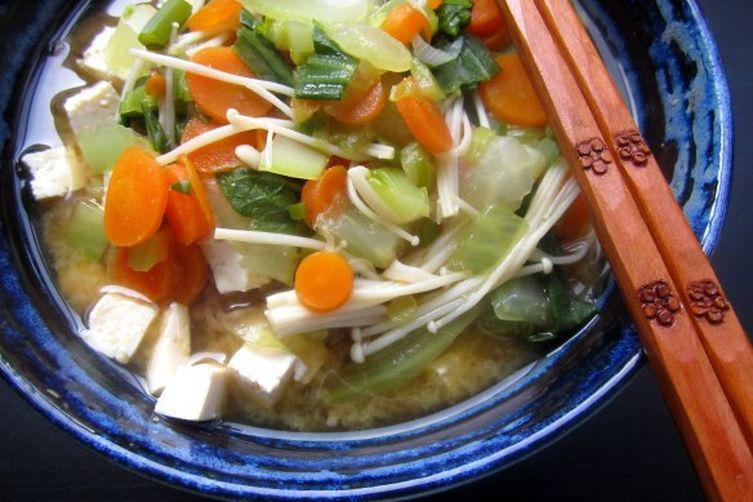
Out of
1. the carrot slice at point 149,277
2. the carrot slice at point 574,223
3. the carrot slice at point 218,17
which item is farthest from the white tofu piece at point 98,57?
the carrot slice at point 574,223

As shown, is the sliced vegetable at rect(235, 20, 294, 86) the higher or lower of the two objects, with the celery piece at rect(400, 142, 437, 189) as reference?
higher

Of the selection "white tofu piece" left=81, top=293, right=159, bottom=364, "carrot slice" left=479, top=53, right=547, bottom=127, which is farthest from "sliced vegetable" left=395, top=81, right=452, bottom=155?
"white tofu piece" left=81, top=293, right=159, bottom=364

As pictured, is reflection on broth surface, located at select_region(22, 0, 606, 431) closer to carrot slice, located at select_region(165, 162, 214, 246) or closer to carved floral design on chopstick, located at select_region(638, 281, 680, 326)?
carrot slice, located at select_region(165, 162, 214, 246)

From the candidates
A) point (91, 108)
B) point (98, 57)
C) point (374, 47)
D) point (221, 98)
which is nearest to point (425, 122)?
point (374, 47)

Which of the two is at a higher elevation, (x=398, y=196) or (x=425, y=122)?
(x=425, y=122)

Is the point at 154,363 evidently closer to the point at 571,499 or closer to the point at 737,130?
the point at 571,499

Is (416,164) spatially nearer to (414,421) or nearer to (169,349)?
(414,421)
